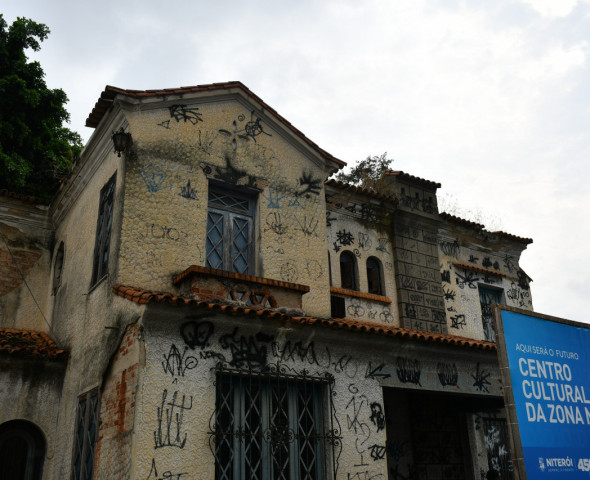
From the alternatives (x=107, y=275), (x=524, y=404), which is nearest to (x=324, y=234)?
(x=107, y=275)

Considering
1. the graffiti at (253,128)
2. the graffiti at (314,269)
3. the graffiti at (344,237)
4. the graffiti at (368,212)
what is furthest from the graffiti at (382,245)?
the graffiti at (253,128)

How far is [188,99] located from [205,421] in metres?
5.56

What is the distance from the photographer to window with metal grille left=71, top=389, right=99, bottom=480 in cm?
770

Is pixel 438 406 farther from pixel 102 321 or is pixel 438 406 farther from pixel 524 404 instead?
pixel 102 321

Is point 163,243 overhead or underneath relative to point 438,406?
overhead

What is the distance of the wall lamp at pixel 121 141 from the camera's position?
862 cm

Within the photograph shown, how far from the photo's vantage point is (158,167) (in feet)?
29.5

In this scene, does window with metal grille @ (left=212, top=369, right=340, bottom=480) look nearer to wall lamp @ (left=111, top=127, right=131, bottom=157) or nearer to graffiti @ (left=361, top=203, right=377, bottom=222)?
wall lamp @ (left=111, top=127, right=131, bottom=157)

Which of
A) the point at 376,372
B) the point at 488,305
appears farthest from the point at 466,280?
the point at 376,372

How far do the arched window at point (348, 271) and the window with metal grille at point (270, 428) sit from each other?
4139mm

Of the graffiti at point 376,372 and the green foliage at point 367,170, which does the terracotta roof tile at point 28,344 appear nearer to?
the graffiti at point 376,372

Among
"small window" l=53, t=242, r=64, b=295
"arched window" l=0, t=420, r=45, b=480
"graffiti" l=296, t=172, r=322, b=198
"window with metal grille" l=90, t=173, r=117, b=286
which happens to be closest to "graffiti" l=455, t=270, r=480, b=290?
"graffiti" l=296, t=172, r=322, b=198

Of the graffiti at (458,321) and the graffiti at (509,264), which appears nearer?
the graffiti at (458,321)

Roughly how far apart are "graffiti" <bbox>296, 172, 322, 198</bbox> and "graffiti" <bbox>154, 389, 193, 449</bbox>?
4.88 meters
